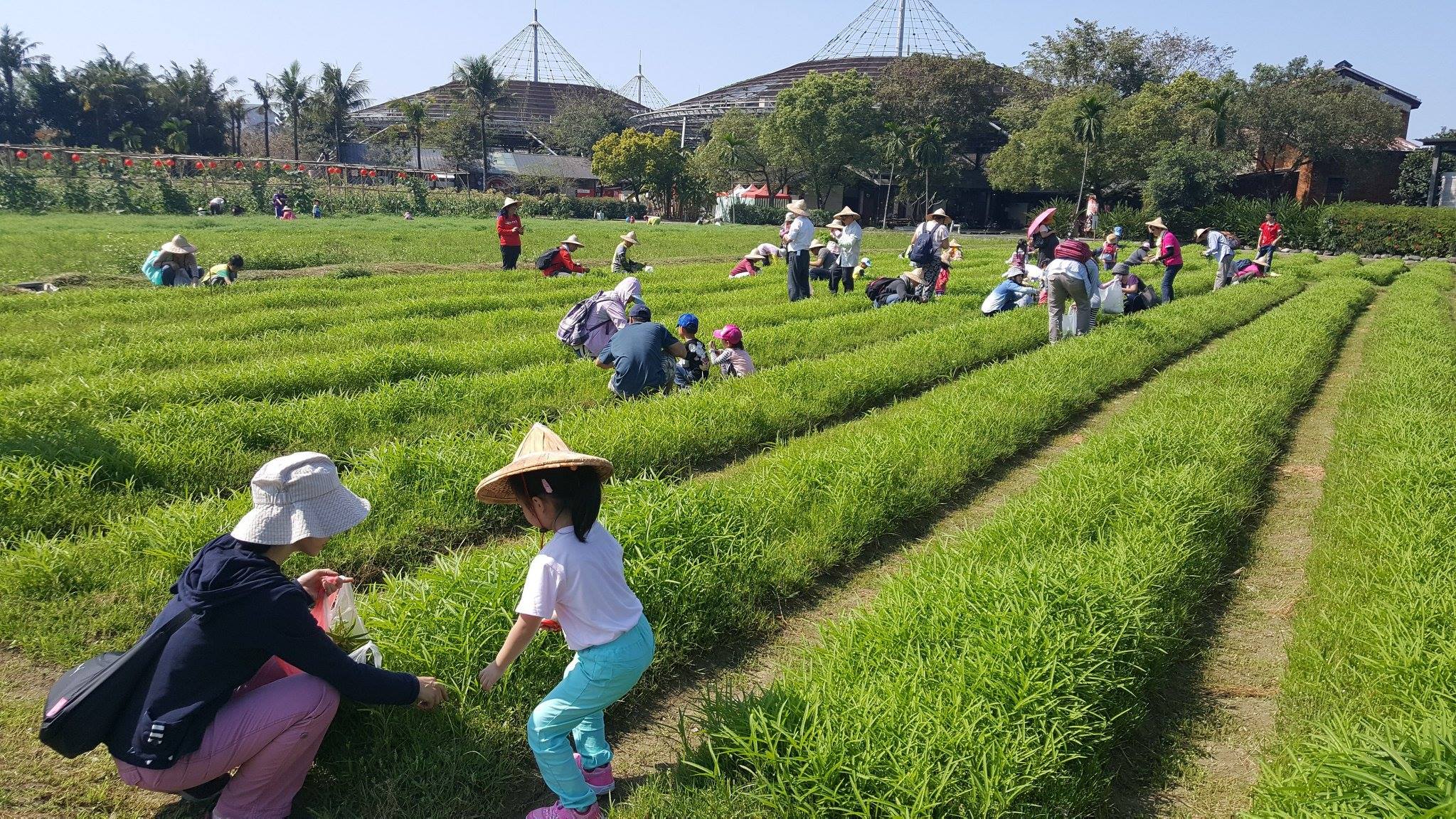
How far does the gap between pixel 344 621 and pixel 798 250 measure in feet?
37.6

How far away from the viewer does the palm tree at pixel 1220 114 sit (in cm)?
4203

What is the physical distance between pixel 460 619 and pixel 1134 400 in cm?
722

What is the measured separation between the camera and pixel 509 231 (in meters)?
16.1

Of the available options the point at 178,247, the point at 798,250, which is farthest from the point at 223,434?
the point at 798,250

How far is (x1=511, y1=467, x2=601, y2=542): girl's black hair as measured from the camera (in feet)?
8.59

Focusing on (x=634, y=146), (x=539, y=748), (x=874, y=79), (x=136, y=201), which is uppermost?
(x=874, y=79)

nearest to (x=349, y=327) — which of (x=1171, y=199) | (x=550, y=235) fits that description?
(x=550, y=235)

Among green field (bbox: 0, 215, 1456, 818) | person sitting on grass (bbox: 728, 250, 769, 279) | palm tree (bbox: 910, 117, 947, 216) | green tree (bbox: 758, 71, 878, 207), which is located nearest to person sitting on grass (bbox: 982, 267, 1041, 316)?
green field (bbox: 0, 215, 1456, 818)

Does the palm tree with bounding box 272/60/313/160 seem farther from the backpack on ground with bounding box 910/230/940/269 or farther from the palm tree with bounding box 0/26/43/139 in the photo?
the backpack on ground with bounding box 910/230/940/269

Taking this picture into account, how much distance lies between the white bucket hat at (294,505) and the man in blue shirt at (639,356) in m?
4.64

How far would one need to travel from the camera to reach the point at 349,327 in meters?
10.3

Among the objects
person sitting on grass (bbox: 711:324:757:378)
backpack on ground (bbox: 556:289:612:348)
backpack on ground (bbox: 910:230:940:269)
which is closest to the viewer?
person sitting on grass (bbox: 711:324:757:378)

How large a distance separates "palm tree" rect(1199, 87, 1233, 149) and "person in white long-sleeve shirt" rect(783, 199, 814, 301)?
3680 cm

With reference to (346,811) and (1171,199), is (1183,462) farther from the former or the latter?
(1171,199)
